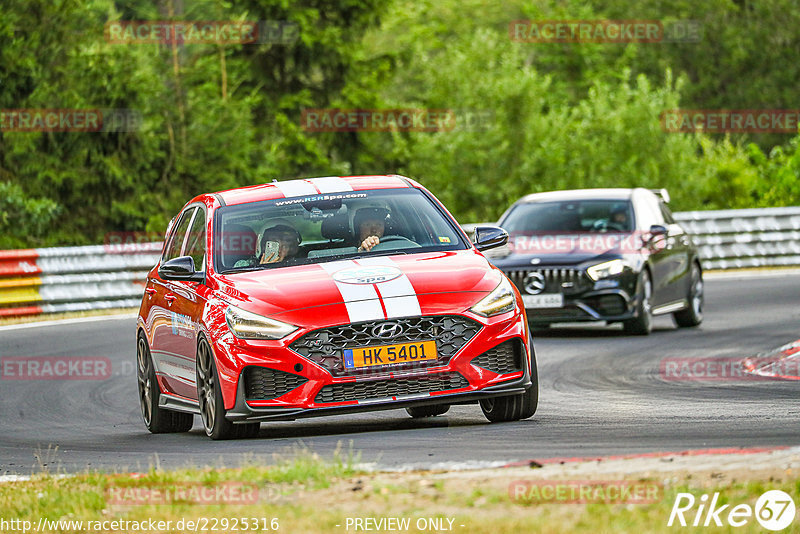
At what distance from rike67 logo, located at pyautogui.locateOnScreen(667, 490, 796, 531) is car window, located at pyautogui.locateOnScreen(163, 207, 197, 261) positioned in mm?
6171

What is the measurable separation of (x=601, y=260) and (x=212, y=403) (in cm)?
838

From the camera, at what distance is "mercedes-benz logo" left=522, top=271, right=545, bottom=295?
671 inches

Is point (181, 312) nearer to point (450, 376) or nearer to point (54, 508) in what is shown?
point (450, 376)

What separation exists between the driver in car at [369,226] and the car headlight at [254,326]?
1159 millimetres

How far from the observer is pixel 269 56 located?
1847 inches

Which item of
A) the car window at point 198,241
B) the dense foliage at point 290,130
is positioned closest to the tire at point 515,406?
the car window at point 198,241

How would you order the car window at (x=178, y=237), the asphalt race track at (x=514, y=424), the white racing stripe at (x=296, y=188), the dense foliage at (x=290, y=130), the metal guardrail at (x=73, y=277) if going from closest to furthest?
the asphalt race track at (x=514, y=424)
the white racing stripe at (x=296, y=188)
the car window at (x=178, y=237)
the metal guardrail at (x=73, y=277)
the dense foliage at (x=290, y=130)

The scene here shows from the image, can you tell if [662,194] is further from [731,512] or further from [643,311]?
[731,512]

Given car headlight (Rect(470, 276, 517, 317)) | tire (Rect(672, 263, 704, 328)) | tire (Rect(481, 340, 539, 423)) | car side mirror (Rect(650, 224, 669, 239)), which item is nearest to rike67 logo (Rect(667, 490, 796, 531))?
car headlight (Rect(470, 276, 517, 317))

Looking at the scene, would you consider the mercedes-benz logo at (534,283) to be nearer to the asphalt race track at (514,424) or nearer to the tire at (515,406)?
the asphalt race track at (514,424)

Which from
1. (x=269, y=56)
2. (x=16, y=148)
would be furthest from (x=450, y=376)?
(x=269, y=56)

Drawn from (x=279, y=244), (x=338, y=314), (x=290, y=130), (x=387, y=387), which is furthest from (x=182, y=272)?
(x=290, y=130)

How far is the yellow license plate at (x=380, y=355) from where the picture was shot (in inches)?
347

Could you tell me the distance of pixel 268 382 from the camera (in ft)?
29.2
